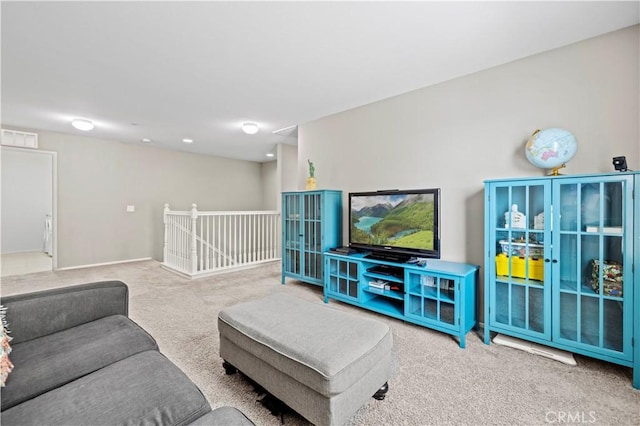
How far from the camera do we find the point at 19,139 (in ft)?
14.3

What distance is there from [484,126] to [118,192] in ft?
20.4

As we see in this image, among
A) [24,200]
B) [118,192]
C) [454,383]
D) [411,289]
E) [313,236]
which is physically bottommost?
[454,383]

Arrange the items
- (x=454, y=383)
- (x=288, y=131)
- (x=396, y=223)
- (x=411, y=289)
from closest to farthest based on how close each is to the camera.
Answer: (x=454, y=383) → (x=411, y=289) → (x=396, y=223) → (x=288, y=131)

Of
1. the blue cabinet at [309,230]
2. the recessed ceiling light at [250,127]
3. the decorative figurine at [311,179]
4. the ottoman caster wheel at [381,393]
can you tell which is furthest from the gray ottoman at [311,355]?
the recessed ceiling light at [250,127]

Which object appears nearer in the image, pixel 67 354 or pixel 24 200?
pixel 67 354

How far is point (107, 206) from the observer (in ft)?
17.3

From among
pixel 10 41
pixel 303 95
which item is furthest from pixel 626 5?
pixel 10 41

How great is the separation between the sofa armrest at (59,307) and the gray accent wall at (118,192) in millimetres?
4230

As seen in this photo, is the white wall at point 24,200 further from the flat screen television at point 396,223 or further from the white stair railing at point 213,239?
the flat screen television at point 396,223

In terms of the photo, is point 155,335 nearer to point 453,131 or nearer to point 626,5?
point 453,131

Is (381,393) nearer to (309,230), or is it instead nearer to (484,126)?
(309,230)

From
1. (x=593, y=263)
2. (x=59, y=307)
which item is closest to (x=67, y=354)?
(x=59, y=307)

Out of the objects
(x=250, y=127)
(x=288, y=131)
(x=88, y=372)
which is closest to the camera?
(x=88, y=372)

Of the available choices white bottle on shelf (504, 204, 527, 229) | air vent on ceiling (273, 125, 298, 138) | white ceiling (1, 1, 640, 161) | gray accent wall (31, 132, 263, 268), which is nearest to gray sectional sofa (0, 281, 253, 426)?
white ceiling (1, 1, 640, 161)
